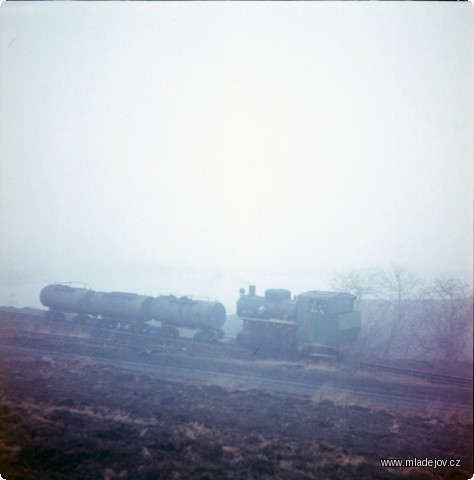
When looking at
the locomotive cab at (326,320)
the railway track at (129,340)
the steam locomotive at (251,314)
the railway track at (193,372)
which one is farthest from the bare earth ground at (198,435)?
the steam locomotive at (251,314)

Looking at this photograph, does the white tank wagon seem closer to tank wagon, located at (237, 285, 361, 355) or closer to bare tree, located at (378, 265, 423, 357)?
tank wagon, located at (237, 285, 361, 355)

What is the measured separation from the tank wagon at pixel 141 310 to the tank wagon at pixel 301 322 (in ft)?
8.32

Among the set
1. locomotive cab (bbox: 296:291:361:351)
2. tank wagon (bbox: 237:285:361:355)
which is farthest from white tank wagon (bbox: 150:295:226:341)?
locomotive cab (bbox: 296:291:361:351)

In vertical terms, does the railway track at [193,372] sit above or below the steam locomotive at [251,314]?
below

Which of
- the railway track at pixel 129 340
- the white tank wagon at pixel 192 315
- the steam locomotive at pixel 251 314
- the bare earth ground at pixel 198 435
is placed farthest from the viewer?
the white tank wagon at pixel 192 315

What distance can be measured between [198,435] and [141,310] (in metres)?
16.5

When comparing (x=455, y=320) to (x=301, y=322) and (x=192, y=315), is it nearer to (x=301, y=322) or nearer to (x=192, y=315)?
(x=301, y=322)

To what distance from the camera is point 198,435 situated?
941 centimetres

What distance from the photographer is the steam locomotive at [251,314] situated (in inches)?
745

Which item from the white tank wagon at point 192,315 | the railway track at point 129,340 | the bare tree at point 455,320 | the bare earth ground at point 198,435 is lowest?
the bare earth ground at point 198,435

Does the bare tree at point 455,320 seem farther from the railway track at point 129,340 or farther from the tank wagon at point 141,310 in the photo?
the tank wagon at point 141,310

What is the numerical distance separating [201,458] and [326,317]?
12026 mm

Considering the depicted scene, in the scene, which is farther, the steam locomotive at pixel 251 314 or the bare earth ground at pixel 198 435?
the steam locomotive at pixel 251 314

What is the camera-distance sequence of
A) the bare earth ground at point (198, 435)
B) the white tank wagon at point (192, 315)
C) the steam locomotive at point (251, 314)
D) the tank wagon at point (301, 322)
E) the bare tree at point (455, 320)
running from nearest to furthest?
the bare earth ground at point (198, 435), the bare tree at point (455, 320), the tank wagon at point (301, 322), the steam locomotive at point (251, 314), the white tank wagon at point (192, 315)
